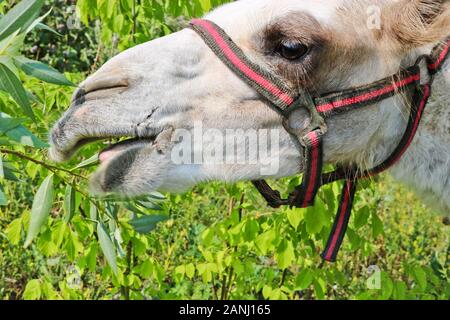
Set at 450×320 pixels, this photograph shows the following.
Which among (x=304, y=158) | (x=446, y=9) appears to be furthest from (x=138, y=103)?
(x=446, y=9)

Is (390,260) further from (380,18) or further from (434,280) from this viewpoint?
(380,18)

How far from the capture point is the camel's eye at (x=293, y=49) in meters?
2.22

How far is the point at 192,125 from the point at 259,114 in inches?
9.0

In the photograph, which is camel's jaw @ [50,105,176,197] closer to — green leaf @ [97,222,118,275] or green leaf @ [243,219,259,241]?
green leaf @ [97,222,118,275]

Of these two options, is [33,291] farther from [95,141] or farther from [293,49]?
[293,49]

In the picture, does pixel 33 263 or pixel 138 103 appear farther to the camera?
pixel 33 263

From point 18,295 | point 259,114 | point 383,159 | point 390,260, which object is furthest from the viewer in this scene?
point 390,260

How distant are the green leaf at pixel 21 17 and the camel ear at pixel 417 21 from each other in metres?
1.17

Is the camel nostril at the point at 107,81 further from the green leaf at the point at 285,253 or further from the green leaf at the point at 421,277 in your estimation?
the green leaf at the point at 421,277

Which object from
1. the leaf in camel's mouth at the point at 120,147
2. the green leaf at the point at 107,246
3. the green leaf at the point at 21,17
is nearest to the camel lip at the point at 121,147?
the leaf in camel's mouth at the point at 120,147

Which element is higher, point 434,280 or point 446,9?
point 446,9

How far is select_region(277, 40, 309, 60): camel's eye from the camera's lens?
7.29ft

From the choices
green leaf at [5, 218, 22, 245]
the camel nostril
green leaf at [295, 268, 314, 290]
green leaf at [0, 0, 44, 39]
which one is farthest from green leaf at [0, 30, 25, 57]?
green leaf at [295, 268, 314, 290]

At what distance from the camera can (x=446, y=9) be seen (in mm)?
2285
